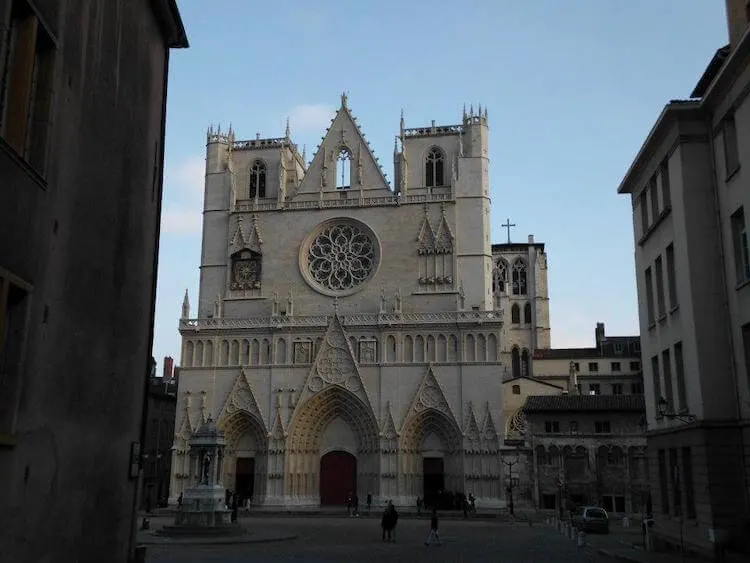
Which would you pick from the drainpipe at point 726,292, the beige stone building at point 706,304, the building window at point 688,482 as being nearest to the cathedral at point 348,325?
the beige stone building at point 706,304

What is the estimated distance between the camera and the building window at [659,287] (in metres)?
23.9

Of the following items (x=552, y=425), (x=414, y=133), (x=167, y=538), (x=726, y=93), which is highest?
(x=414, y=133)

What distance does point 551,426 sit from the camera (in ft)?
170

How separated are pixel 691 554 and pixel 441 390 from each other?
28142mm

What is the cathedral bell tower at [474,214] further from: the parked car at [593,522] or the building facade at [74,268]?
the building facade at [74,268]

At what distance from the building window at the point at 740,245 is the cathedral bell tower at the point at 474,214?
101 ft

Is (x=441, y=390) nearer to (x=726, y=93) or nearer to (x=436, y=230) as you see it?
(x=436, y=230)

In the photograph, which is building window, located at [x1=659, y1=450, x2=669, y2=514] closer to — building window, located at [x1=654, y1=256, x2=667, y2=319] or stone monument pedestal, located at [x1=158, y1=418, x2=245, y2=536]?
building window, located at [x1=654, y1=256, x2=667, y2=319]

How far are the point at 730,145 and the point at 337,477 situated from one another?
3667 centimetres

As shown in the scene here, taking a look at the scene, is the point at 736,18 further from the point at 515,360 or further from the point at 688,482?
the point at 515,360

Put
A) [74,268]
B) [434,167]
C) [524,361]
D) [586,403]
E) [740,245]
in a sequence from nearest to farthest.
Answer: [74,268], [740,245], [586,403], [434,167], [524,361]

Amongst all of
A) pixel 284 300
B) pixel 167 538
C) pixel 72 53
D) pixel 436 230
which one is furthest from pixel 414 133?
pixel 72 53

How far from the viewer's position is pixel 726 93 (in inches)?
763

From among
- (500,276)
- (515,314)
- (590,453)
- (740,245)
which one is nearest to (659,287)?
(740,245)
